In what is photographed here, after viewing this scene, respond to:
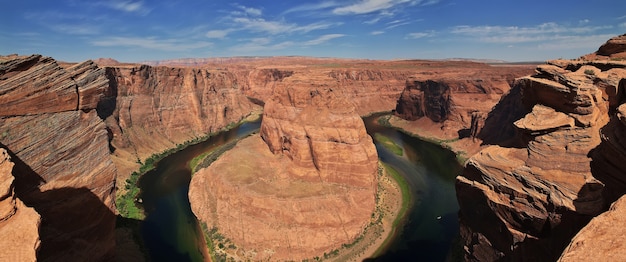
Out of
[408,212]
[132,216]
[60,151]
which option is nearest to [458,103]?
[408,212]

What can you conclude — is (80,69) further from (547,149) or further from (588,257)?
(547,149)

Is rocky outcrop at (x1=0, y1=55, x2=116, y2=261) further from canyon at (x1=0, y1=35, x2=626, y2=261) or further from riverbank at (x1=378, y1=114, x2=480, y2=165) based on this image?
riverbank at (x1=378, y1=114, x2=480, y2=165)

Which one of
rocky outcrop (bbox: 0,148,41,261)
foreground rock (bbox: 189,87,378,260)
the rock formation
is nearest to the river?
foreground rock (bbox: 189,87,378,260)

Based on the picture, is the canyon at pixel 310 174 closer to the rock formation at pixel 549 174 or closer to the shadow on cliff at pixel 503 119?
the rock formation at pixel 549 174

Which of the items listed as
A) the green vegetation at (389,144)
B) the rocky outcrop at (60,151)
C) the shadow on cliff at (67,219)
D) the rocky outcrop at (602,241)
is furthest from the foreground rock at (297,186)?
the green vegetation at (389,144)

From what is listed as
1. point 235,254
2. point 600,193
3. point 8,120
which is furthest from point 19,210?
point 600,193
